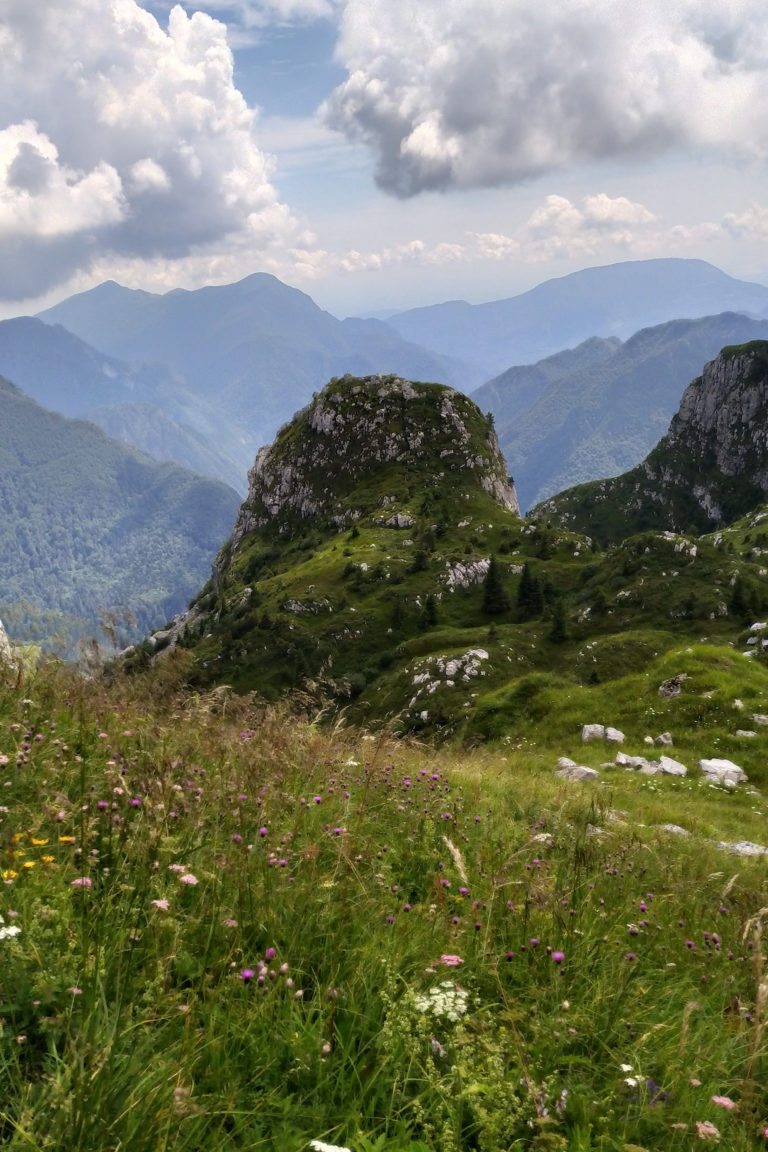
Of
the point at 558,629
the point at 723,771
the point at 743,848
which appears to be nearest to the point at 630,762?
the point at 723,771

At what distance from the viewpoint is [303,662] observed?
97375mm

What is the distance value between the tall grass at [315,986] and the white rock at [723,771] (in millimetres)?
16934

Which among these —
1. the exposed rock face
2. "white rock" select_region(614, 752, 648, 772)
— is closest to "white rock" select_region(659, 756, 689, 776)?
"white rock" select_region(614, 752, 648, 772)

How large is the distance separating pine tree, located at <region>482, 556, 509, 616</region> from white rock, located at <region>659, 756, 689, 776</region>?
76.5 metres

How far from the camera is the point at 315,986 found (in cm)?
366

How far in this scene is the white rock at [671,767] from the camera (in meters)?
21.1

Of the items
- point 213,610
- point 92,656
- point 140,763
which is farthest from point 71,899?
point 213,610

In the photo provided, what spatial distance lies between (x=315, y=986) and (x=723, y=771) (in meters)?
21.4

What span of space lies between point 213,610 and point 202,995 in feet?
457

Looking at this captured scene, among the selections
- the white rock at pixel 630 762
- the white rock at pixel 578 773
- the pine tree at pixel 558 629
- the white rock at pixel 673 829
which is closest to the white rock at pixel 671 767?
the white rock at pixel 630 762

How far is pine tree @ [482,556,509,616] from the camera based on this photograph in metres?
98.6

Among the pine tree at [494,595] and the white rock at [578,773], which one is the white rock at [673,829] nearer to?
the white rock at [578,773]

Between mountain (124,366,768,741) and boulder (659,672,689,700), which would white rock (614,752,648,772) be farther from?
boulder (659,672,689,700)

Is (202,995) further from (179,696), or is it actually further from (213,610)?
(213,610)
